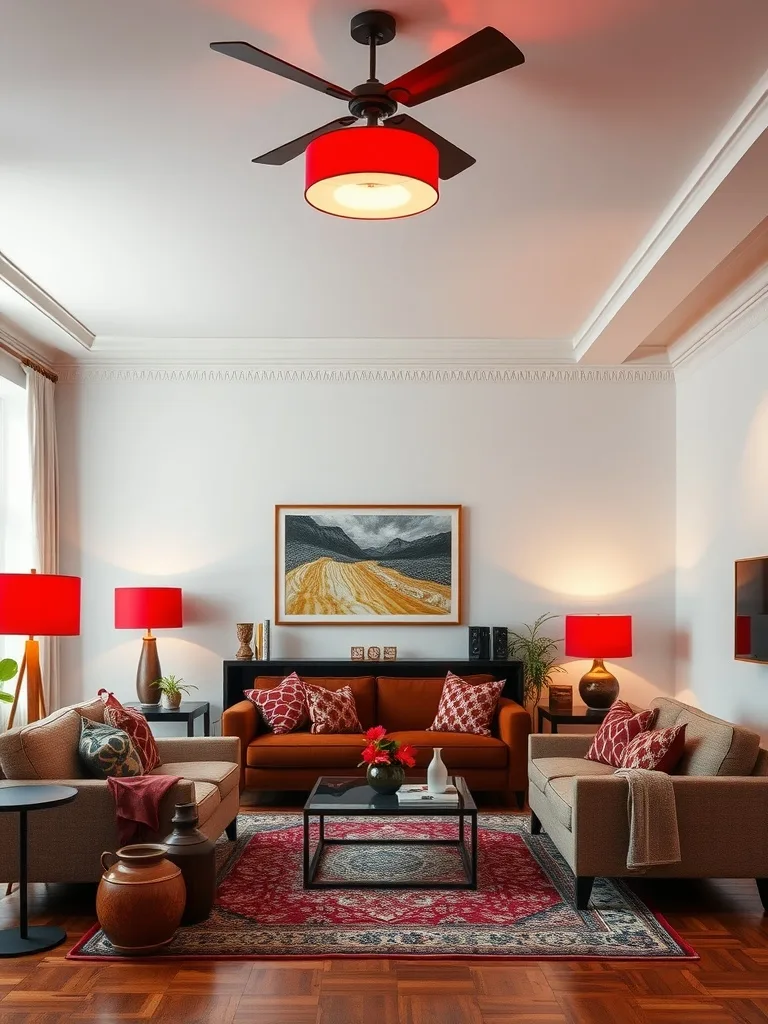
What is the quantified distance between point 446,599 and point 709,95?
14.6 ft

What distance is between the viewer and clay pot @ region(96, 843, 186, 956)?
12.7ft

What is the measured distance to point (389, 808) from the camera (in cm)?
477

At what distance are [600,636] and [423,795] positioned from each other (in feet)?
7.56

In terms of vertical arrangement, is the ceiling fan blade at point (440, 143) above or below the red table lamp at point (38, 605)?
above

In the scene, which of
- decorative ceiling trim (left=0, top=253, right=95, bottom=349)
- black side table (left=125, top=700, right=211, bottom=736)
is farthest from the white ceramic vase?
decorative ceiling trim (left=0, top=253, right=95, bottom=349)

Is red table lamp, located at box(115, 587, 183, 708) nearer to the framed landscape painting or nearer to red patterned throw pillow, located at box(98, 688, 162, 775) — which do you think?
the framed landscape painting

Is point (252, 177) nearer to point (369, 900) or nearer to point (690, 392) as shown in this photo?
point (369, 900)

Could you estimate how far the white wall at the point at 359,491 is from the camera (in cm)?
749

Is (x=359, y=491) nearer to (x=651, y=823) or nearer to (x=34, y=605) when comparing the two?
(x=34, y=605)

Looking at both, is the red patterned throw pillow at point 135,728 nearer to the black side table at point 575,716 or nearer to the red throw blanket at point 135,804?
the red throw blanket at point 135,804

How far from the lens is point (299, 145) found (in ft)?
10.6

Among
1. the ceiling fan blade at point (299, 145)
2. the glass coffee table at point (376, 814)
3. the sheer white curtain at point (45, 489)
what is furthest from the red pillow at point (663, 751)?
the sheer white curtain at point (45, 489)

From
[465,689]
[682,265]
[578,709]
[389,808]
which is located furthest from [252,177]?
[578,709]

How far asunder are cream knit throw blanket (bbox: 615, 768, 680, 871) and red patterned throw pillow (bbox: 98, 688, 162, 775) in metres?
2.44
